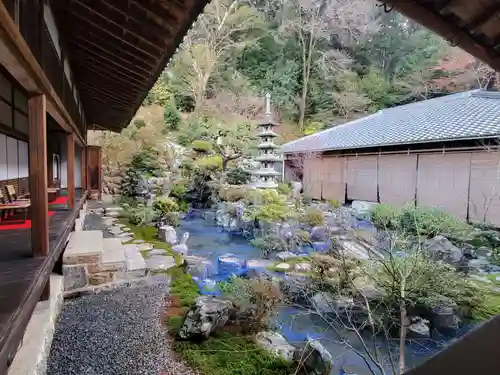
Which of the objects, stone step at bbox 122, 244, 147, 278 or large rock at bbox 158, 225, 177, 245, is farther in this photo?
large rock at bbox 158, 225, 177, 245

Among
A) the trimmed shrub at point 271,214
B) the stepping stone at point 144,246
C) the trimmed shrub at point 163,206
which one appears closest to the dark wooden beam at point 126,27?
the stepping stone at point 144,246

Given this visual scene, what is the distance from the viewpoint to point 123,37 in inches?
121

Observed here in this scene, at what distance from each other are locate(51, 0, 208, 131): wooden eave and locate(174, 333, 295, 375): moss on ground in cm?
279

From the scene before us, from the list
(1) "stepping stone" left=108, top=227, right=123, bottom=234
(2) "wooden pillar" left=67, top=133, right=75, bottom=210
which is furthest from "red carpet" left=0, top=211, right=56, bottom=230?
(1) "stepping stone" left=108, top=227, right=123, bottom=234

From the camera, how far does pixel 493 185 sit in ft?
28.1

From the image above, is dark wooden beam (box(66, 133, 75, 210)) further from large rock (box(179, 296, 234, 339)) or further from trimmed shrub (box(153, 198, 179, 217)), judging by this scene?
trimmed shrub (box(153, 198, 179, 217))

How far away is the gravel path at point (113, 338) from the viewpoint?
111 inches

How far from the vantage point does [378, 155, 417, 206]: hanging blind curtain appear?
10867 mm

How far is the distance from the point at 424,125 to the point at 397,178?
2064 mm

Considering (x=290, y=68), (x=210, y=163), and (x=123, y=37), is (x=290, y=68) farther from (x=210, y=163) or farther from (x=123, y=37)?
(x=123, y=37)

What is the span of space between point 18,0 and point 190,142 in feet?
52.8

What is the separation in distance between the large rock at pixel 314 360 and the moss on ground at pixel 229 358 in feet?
0.43

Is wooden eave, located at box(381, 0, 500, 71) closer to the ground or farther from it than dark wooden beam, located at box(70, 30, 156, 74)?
closer to the ground

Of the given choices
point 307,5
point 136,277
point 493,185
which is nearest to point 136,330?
point 136,277
